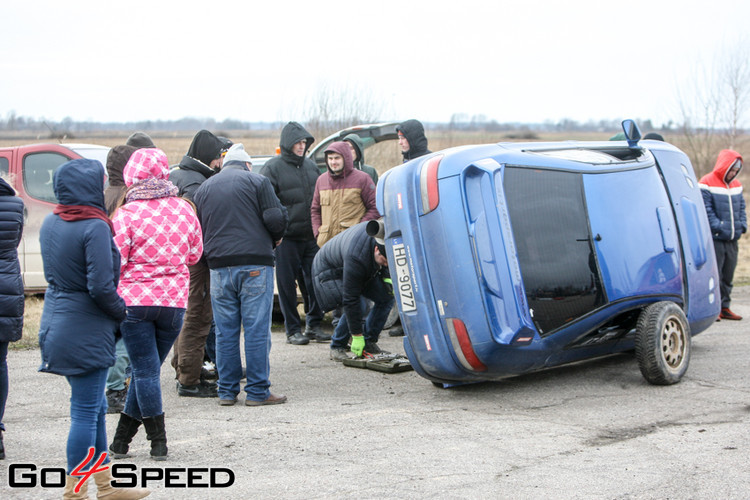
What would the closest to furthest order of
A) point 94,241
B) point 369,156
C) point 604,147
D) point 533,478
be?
point 94,241, point 533,478, point 604,147, point 369,156

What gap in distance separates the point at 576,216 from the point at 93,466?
12.6 feet

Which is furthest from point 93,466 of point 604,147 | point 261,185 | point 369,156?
point 369,156

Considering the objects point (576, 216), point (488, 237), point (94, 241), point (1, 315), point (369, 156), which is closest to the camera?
point (94, 241)

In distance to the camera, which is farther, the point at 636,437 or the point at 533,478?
the point at 636,437

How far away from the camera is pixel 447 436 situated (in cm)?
532

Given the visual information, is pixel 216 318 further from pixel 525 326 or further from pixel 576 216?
pixel 576 216

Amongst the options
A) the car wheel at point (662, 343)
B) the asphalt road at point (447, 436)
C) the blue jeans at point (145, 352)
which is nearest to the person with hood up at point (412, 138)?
the asphalt road at point (447, 436)

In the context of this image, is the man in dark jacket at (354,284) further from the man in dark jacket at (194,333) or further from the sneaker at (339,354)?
the man in dark jacket at (194,333)

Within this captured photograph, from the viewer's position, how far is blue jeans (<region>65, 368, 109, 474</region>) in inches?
164

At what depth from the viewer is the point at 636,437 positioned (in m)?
5.27

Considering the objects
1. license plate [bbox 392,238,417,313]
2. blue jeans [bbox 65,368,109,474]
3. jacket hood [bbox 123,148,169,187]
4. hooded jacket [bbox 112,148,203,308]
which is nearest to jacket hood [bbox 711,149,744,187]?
license plate [bbox 392,238,417,313]

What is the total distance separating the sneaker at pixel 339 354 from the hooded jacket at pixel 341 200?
119 centimetres

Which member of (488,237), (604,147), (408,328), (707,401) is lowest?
(707,401)

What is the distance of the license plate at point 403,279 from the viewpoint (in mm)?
6234
